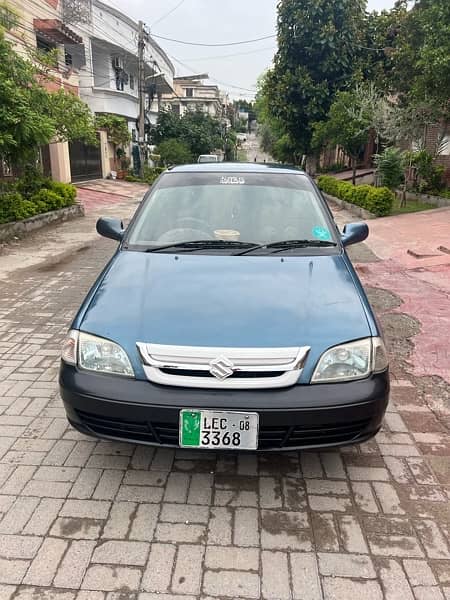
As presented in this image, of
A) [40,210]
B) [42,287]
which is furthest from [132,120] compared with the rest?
[42,287]

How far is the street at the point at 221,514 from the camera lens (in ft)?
6.66

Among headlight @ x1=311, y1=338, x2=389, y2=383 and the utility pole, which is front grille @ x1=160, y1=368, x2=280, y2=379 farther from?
the utility pole

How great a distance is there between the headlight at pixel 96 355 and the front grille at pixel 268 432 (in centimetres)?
24

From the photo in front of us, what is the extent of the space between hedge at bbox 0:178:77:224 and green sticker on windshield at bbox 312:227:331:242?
27.1ft

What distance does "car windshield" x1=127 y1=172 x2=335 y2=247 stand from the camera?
3438 mm

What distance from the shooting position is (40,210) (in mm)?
11531

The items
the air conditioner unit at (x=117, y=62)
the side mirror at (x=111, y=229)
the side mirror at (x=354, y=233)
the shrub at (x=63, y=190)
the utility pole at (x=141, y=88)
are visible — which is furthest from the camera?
the air conditioner unit at (x=117, y=62)

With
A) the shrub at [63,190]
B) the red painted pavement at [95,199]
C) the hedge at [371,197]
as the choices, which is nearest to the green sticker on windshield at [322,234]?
the shrub at [63,190]

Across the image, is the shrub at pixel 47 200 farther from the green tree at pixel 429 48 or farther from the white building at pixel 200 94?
the white building at pixel 200 94

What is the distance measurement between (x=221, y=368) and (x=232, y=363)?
0.06 metres

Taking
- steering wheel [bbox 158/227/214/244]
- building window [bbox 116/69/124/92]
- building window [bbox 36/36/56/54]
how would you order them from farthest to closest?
1. building window [bbox 116/69/124/92]
2. building window [bbox 36/36/56/54]
3. steering wheel [bbox 158/227/214/244]

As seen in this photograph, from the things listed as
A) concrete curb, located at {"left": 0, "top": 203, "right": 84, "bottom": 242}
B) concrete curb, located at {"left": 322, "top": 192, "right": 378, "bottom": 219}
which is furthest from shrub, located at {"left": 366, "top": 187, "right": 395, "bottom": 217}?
concrete curb, located at {"left": 0, "top": 203, "right": 84, "bottom": 242}

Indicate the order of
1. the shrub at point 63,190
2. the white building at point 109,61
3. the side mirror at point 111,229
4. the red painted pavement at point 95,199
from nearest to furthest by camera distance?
the side mirror at point 111,229
the shrub at point 63,190
the red painted pavement at point 95,199
the white building at point 109,61

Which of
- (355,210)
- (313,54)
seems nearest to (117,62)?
(313,54)
